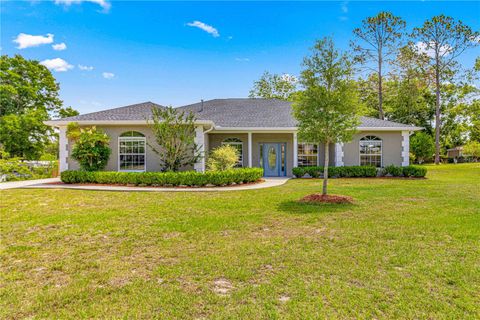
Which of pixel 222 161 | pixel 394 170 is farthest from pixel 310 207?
pixel 394 170

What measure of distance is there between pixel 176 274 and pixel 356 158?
53.7 ft

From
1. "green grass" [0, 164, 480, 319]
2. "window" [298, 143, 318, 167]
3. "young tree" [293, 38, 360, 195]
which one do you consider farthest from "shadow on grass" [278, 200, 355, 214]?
"window" [298, 143, 318, 167]

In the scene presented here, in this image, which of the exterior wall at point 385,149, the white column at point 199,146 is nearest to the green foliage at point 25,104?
the white column at point 199,146

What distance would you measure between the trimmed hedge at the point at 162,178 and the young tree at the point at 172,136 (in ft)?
4.14

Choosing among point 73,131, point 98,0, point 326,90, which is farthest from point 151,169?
point 326,90

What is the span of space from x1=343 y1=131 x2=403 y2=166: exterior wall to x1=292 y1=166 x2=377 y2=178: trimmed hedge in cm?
117

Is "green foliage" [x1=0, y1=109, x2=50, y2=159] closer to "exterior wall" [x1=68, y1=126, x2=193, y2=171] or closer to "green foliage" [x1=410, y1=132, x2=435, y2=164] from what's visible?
"exterior wall" [x1=68, y1=126, x2=193, y2=171]

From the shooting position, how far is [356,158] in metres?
17.5

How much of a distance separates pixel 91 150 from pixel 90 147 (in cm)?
18

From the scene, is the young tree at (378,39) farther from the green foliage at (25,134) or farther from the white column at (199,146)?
the green foliage at (25,134)

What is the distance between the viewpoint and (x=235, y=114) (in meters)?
19.4

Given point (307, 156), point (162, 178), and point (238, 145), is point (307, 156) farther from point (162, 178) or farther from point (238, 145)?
point (162, 178)

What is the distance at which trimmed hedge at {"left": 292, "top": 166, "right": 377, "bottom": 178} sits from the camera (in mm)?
16359

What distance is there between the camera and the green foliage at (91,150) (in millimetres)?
13250
